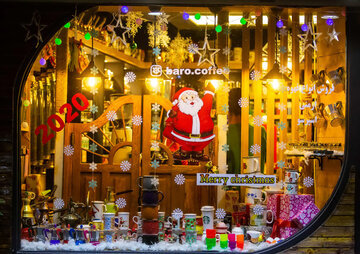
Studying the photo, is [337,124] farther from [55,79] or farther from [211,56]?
[55,79]

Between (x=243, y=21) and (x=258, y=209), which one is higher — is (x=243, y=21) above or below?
above

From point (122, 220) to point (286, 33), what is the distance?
2501 mm

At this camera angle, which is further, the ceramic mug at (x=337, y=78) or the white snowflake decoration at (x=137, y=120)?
the white snowflake decoration at (x=137, y=120)

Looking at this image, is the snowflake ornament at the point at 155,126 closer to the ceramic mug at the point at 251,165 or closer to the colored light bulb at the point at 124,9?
the ceramic mug at the point at 251,165

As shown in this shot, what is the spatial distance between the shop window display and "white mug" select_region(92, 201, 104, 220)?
10mm

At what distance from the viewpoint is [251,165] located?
5.20 metres

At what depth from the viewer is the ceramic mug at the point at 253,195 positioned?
5.18 m

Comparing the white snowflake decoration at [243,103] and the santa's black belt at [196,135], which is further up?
the white snowflake decoration at [243,103]

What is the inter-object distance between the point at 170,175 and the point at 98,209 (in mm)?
786

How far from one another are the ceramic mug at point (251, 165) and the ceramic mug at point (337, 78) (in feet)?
3.44

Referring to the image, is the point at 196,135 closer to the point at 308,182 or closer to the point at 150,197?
the point at 150,197

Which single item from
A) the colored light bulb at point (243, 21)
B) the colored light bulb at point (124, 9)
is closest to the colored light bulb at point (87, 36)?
the colored light bulb at point (124, 9)

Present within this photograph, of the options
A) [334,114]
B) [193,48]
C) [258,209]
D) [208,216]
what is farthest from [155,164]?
[334,114]

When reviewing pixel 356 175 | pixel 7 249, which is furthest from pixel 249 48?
pixel 7 249
